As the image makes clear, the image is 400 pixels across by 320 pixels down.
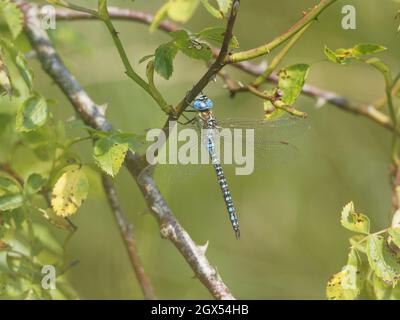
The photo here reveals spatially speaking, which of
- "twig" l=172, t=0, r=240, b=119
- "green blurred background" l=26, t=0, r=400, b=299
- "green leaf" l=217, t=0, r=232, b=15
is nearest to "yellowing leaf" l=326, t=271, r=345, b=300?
"twig" l=172, t=0, r=240, b=119

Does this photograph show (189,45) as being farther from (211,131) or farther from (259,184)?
(259,184)

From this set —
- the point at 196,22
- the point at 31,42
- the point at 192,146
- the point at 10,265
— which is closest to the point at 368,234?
the point at 192,146

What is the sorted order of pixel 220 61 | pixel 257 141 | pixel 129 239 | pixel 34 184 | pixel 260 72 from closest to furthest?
pixel 220 61
pixel 34 184
pixel 129 239
pixel 257 141
pixel 260 72

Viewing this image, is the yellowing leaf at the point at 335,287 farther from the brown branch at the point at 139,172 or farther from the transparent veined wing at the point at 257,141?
the transparent veined wing at the point at 257,141

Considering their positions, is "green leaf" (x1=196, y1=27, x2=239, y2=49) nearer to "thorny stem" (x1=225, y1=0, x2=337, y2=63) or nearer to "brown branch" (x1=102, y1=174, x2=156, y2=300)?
"thorny stem" (x1=225, y1=0, x2=337, y2=63)

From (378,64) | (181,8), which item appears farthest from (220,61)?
(378,64)
